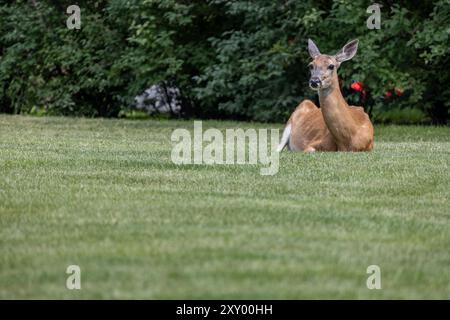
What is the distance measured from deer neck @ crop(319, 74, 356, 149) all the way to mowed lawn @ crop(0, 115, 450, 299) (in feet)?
1.87

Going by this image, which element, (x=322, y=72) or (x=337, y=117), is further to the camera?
(x=322, y=72)

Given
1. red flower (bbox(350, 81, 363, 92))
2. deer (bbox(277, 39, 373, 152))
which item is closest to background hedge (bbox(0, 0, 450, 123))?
red flower (bbox(350, 81, 363, 92))

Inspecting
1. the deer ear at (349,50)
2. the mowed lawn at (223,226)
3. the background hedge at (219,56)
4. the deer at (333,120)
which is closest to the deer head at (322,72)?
the deer at (333,120)

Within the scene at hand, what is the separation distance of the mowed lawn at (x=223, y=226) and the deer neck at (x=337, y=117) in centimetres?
57

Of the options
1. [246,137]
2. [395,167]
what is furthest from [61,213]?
[246,137]

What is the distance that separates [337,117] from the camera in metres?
11.8

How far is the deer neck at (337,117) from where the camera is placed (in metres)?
11.8

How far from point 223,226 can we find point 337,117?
522 centimetres

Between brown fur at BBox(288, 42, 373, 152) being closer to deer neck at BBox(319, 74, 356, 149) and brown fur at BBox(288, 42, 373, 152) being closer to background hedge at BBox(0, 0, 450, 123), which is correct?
deer neck at BBox(319, 74, 356, 149)

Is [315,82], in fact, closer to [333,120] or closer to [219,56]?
[333,120]

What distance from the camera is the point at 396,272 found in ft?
18.8

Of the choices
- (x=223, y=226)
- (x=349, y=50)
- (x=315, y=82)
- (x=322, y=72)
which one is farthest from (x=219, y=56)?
(x=223, y=226)

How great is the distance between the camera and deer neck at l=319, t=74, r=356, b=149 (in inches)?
463

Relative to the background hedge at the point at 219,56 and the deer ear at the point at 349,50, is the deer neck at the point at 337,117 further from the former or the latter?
the background hedge at the point at 219,56
